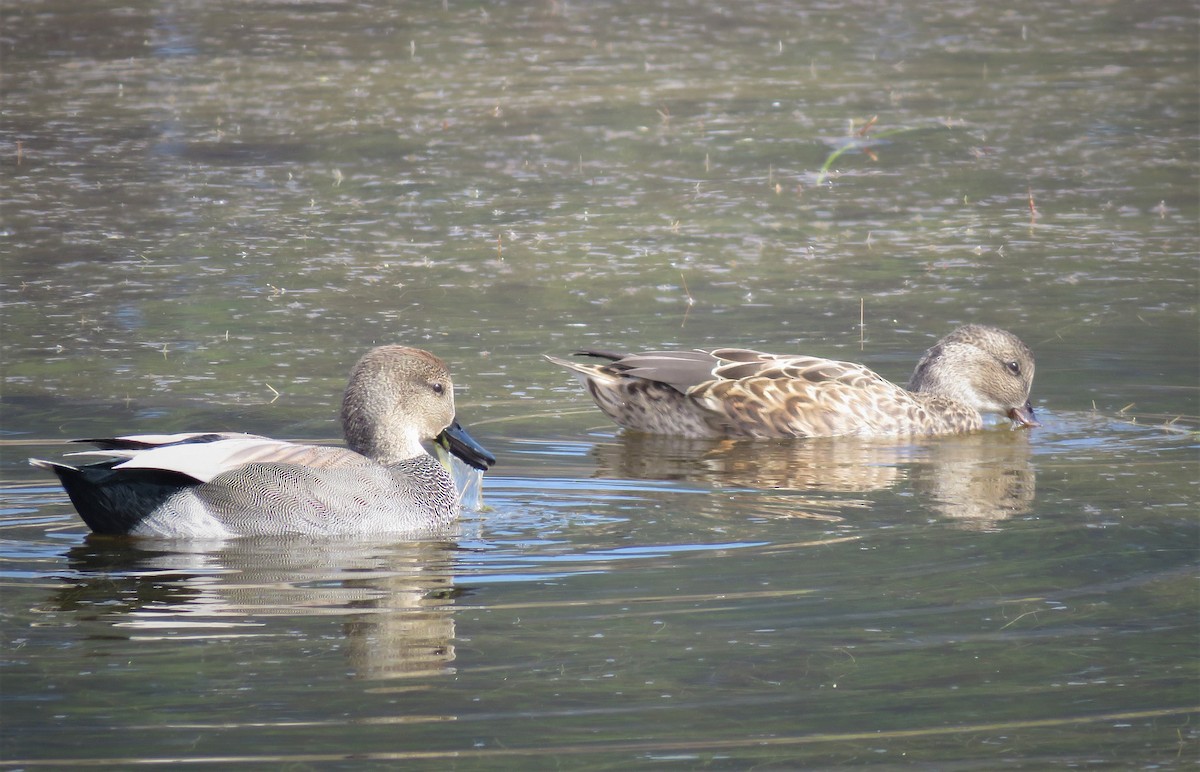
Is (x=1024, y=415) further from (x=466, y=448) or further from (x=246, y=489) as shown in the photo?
(x=246, y=489)

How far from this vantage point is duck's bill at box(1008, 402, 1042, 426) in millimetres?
9852

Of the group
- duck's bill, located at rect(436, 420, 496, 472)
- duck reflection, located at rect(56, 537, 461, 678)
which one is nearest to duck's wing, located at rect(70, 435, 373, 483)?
duck reflection, located at rect(56, 537, 461, 678)

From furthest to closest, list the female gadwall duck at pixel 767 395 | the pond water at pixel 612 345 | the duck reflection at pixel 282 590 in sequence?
the female gadwall duck at pixel 767 395, the duck reflection at pixel 282 590, the pond water at pixel 612 345

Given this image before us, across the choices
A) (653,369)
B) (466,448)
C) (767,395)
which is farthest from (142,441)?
(767,395)

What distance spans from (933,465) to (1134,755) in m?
Result: 4.03

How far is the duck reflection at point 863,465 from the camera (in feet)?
27.0

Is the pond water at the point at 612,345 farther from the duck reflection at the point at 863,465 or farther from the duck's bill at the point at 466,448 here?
the duck's bill at the point at 466,448

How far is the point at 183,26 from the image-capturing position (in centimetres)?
2261

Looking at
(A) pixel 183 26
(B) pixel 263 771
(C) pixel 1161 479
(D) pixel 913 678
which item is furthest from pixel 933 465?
(A) pixel 183 26

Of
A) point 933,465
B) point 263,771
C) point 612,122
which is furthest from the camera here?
point 612,122

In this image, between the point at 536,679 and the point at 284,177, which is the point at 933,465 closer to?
the point at 536,679

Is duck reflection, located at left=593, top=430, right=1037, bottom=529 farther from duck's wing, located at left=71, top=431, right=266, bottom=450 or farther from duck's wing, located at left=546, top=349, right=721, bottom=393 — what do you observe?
duck's wing, located at left=71, top=431, right=266, bottom=450

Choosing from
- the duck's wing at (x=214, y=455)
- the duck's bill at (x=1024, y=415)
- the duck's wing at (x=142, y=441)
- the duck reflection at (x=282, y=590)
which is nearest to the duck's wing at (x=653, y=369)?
the duck's bill at (x=1024, y=415)

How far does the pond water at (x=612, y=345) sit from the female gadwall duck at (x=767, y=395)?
0.62ft
